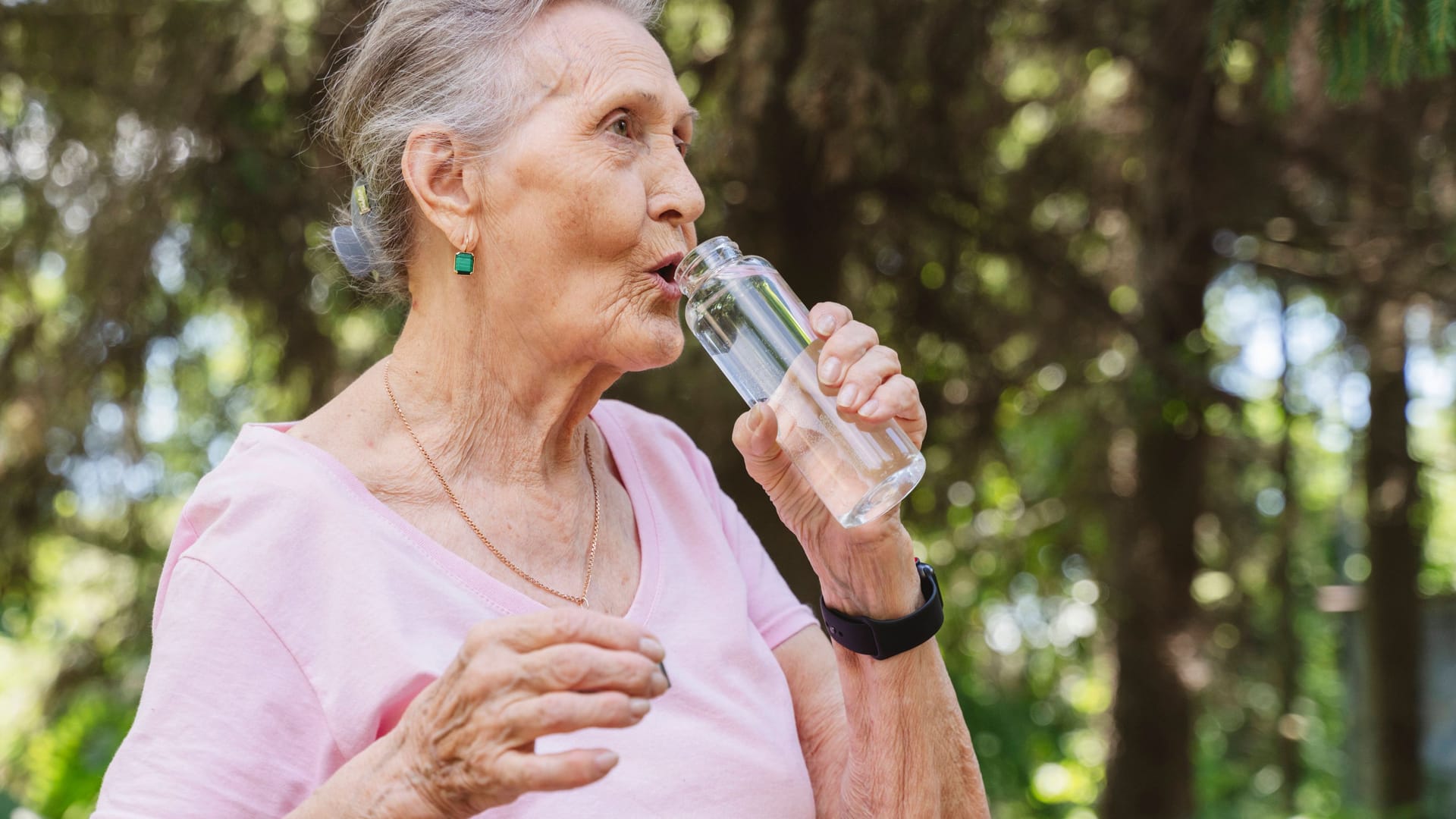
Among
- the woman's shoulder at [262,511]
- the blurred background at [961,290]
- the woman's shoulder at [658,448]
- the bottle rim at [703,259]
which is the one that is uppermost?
the bottle rim at [703,259]

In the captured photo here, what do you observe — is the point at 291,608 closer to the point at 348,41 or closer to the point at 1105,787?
the point at 348,41

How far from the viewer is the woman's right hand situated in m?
1.21

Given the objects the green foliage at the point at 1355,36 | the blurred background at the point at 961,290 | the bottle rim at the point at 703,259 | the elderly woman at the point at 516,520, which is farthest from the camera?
the blurred background at the point at 961,290

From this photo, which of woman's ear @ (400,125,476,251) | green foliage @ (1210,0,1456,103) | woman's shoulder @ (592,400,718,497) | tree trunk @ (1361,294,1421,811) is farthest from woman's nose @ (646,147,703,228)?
tree trunk @ (1361,294,1421,811)

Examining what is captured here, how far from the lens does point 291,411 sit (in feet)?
16.1

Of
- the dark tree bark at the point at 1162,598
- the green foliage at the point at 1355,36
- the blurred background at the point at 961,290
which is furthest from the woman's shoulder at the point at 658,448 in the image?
the dark tree bark at the point at 1162,598

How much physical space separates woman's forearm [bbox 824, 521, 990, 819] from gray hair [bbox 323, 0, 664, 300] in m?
0.80

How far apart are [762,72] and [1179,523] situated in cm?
324

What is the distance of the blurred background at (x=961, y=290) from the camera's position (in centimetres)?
430

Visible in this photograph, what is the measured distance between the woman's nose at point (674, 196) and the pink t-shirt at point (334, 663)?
0.51 metres

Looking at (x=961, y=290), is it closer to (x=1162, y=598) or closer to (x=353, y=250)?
(x=1162, y=598)

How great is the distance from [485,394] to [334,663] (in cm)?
45

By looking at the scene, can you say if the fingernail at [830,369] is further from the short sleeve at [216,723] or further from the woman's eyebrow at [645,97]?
the short sleeve at [216,723]

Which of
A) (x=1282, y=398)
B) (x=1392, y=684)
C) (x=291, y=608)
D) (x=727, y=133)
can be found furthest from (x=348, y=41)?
(x=1392, y=684)
